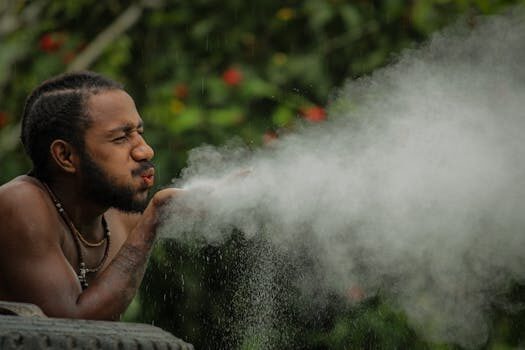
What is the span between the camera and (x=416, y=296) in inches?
236

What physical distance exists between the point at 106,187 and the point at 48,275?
0.36 m

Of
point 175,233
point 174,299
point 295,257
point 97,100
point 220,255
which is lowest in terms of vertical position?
point 174,299

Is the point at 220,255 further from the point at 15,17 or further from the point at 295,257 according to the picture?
the point at 15,17

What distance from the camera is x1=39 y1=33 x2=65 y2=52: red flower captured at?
7.02 m

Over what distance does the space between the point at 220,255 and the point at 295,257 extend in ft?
3.99

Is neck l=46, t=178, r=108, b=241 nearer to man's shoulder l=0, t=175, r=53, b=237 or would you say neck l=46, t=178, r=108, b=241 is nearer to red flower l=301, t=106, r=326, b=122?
man's shoulder l=0, t=175, r=53, b=237

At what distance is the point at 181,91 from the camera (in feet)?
22.7

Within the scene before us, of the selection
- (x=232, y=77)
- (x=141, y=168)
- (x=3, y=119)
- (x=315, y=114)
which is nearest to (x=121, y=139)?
(x=141, y=168)

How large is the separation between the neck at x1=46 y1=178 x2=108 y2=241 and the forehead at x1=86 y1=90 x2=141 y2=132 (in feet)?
0.65

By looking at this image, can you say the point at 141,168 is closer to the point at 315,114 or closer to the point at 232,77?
the point at 315,114

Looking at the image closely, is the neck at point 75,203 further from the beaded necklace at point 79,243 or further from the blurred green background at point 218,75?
the blurred green background at point 218,75

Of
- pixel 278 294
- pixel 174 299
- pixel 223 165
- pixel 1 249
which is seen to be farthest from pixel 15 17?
pixel 1 249

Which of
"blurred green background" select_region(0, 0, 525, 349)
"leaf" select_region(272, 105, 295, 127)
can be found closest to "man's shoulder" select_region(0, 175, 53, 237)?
"blurred green background" select_region(0, 0, 525, 349)

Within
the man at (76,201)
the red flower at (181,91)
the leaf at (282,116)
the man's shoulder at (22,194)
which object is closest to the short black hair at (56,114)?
the man at (76,201)
